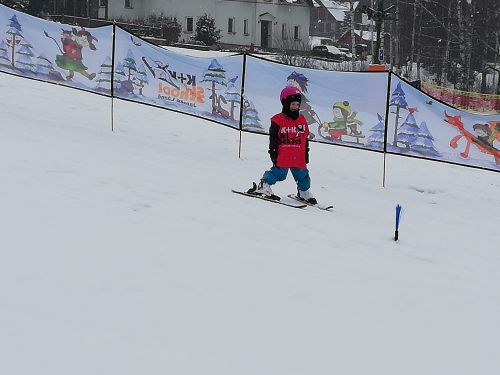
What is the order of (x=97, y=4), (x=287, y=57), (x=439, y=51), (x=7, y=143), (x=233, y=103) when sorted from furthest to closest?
(x=97, y=4) → (x=439, y=51) → (x=287, y=57) → (x=233, y=103) → (x=7, y=143)

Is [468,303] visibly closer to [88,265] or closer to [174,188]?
[88,265]

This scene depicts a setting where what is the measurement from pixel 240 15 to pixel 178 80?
54069 millimetres

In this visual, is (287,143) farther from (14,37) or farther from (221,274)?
(14,37)

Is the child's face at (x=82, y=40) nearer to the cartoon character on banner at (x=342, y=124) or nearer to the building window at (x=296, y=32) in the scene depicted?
the cartoon character on banner at (x=342, y=124)

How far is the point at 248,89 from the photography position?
1111cm

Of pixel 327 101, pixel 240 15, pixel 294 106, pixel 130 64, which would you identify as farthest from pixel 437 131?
pixel 240 15

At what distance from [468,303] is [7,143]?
262 inches

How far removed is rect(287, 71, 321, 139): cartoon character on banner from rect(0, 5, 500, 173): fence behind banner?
0.02 m

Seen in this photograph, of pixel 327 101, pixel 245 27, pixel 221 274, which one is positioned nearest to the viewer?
pixel 221 274

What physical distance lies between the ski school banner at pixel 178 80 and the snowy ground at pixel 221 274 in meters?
1.72

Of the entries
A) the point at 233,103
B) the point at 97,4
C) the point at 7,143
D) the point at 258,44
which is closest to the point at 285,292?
the point at 7,143

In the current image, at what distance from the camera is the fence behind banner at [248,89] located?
9.76m

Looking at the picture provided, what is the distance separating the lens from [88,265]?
16.1ft

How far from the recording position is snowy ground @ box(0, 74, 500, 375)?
3.84 meters
